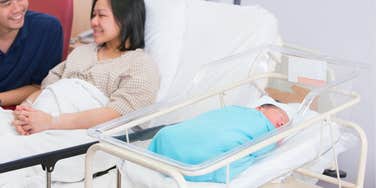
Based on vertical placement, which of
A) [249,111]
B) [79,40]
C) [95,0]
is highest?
[95,0]

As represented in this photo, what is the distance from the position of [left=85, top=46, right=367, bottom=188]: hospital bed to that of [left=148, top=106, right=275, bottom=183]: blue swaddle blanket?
0.02 m

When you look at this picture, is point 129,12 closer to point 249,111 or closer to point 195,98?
point 195,98

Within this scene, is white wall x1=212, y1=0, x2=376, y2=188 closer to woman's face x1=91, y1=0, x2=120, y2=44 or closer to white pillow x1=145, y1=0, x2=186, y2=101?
white pillow x1=145, y1=0, x2=186, y2=101

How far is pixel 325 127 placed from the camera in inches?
67.1

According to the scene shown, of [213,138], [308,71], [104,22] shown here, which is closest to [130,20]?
[104,22]

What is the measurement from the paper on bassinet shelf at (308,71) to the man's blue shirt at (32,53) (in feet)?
3.72

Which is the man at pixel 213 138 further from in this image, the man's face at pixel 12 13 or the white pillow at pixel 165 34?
the man's face at pixel 12 13

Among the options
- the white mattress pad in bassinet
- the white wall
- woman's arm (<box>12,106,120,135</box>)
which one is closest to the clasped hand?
woman's arm (<box>12,106,120,135</box>)

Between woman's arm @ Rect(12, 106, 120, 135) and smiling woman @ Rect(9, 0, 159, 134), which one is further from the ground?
smiling woman @ Rect(9, 0, 159, 134)

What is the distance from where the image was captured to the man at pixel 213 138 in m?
1.43

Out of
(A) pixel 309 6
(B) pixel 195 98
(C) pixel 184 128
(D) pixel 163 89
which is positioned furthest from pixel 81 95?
(A) pixel 309 6

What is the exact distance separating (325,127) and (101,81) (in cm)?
88

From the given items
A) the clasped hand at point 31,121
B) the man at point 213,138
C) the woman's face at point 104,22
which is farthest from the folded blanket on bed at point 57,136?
the man at point 213,138

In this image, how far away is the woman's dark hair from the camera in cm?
225
